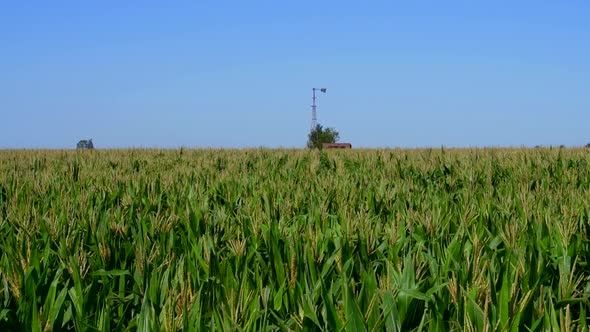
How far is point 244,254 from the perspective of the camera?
225 centimetres

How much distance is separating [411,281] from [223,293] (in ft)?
1.58

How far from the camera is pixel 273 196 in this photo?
13.3 feet

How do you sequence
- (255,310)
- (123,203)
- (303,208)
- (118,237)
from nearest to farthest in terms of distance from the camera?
(255,310), (118,237), (303,208), (123,203)

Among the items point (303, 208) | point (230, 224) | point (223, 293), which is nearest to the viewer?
point (223, 293)

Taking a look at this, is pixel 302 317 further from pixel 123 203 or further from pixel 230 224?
pixel 123 203

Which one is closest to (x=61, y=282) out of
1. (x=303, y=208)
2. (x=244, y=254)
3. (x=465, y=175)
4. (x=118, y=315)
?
(x=118, y=315)

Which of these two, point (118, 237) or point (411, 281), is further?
point (118, 237)

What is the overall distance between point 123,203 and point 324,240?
5.93 ft

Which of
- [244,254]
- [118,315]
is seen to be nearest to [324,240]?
[244,254]

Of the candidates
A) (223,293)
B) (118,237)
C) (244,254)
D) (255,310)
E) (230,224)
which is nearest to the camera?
(255,310)

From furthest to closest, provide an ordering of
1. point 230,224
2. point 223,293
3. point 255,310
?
point 230,224 < point 223,293 < point 255,310

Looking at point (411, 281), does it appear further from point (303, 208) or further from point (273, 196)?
point (273, 196)

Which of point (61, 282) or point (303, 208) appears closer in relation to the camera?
point (61, 282)

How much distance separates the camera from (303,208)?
3.61m
